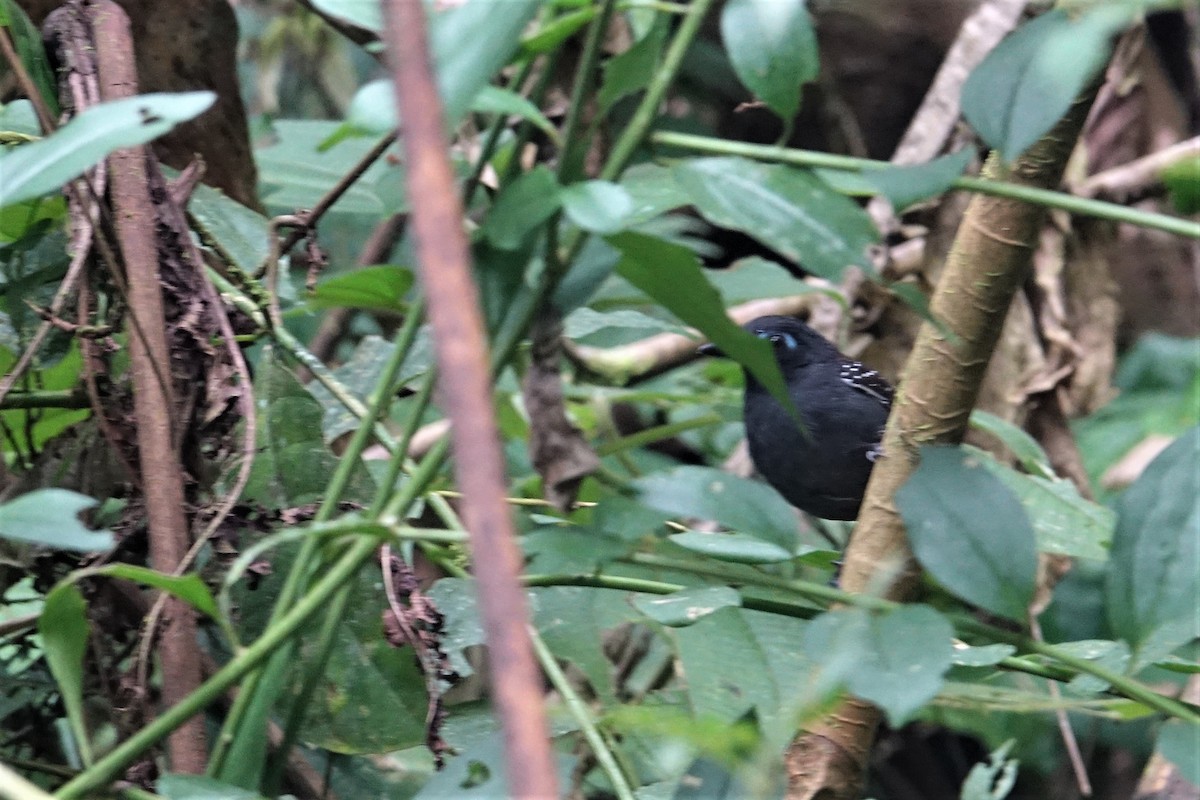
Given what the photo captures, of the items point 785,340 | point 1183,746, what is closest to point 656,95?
point 1183,746

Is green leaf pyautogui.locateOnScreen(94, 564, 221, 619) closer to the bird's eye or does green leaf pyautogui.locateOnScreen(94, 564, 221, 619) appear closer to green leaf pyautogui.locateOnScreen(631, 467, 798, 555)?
green leaf pyautogui.locateOnScreen(631, 467, 798, 555)

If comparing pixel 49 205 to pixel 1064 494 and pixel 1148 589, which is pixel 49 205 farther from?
pixel 1064 494

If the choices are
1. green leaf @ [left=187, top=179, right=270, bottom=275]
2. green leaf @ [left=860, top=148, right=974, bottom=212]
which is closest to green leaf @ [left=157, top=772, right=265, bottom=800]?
green leaf @ [left=860, top=148, right=974, bottom=212]

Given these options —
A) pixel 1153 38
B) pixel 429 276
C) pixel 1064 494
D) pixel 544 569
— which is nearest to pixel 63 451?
pixel 544 569

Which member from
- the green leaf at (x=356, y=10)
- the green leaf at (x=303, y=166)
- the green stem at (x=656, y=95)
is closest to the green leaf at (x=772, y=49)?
the green stem at (x=656, y=95)

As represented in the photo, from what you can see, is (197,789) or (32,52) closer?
(197,789)

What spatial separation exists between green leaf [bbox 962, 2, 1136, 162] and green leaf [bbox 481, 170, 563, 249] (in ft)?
1.18

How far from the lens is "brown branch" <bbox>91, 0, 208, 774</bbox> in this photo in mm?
1366

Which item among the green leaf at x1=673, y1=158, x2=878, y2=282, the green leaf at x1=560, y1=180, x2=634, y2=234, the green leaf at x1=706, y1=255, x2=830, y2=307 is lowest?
the green leaf at x1=706, y1=255, x2=830, y2=307

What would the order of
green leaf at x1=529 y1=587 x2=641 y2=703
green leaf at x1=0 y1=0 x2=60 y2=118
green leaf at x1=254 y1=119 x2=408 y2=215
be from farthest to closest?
green leaf at x1=254 y1=119 x2=408 y2=215
green leaf at x1=529 y1=587 x2=641 y2=703
green leaf at x1=0 y1=0 x2=60 y2=118

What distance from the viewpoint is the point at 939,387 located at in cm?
146

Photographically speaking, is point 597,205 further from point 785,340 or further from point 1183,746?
point 785,340

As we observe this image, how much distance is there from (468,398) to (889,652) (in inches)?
18.7

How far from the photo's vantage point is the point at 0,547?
165 cm
